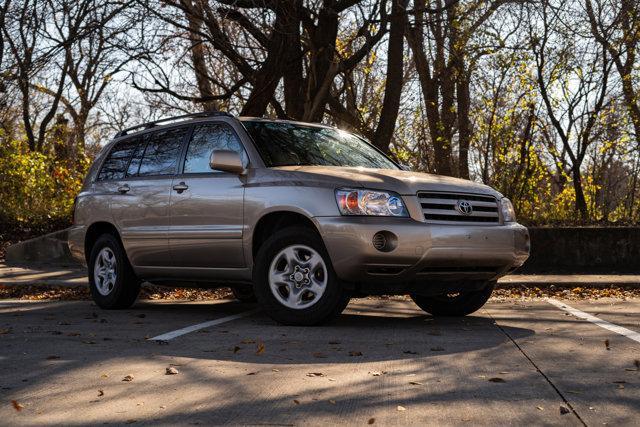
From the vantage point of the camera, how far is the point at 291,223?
8.02 metres

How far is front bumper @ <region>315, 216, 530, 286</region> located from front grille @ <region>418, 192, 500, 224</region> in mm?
122

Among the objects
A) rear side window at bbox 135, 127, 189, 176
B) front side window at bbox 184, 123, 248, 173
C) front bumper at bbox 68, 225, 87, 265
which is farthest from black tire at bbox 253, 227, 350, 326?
front bumper at bbox 68, 225, 87, 265

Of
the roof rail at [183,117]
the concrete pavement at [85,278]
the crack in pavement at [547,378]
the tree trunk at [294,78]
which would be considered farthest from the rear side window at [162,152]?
the tree trunk at [294,78]

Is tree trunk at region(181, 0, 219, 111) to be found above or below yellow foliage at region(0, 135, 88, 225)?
above

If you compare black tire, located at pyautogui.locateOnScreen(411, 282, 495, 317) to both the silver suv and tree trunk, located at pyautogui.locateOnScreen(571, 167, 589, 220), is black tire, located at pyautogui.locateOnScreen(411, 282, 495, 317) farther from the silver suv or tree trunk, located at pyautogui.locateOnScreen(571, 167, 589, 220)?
tree trunk, located at pyautogui.locateOnScreen(571, 167, 589, 220)

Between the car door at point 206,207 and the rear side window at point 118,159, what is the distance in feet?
3.88

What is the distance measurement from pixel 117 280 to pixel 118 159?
1361 millimetres

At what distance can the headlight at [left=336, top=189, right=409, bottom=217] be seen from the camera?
7.35 meters

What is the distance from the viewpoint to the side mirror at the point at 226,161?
26.2ft

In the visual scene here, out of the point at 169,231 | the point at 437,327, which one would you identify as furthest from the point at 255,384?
the point at 169,231

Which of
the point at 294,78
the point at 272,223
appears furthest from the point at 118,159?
the point at 294,78

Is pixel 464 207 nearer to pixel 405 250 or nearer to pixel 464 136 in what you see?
pixel 405 250

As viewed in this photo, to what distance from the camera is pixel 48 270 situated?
48.0ft

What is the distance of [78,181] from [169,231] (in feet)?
43.3
